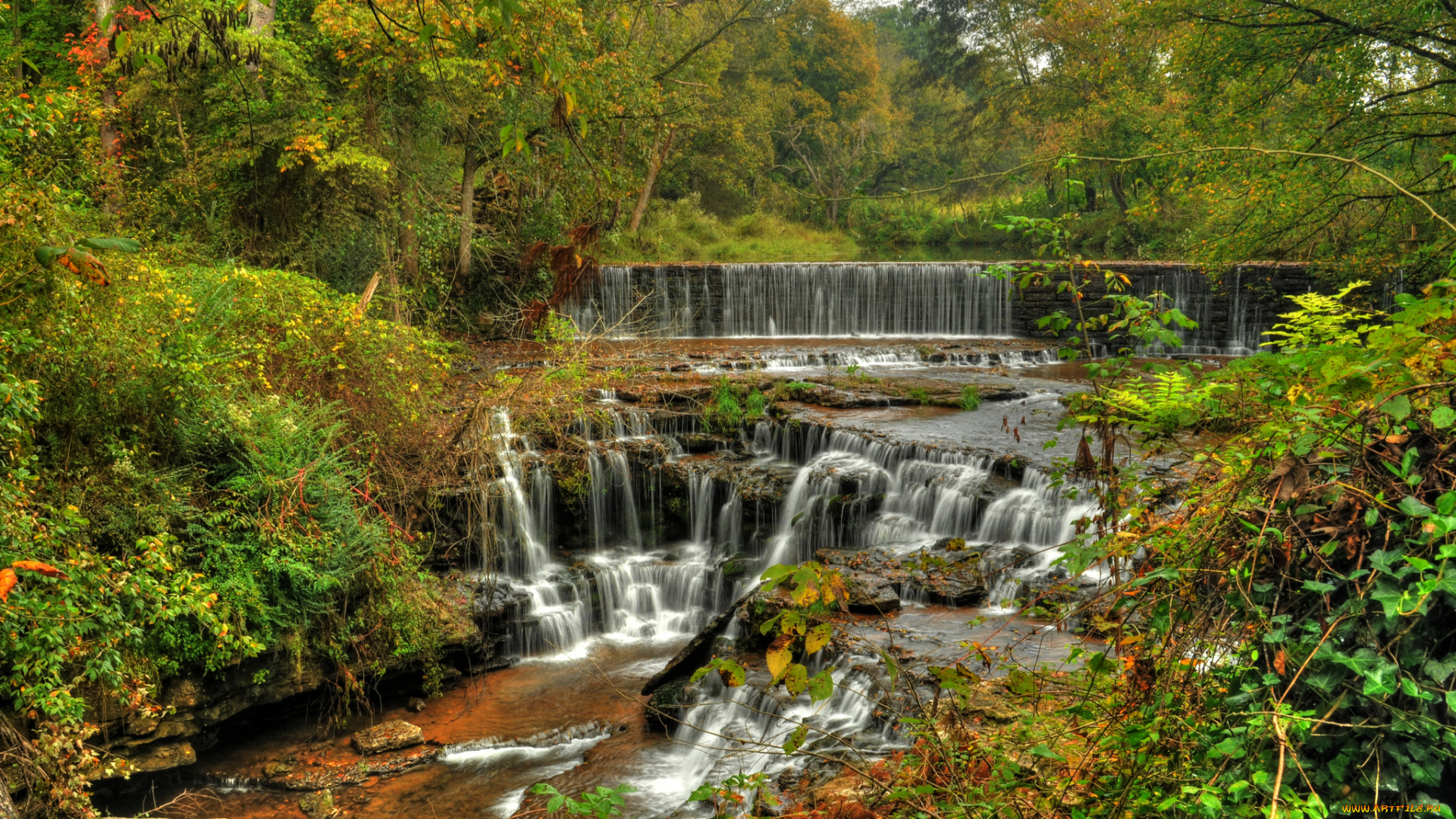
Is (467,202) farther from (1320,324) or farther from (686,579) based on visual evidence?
(1320,324)

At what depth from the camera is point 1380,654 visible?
2225 mm

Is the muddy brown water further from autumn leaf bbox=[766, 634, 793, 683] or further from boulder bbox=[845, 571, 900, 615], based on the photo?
autumn leaf bbox=[766, 634, 793, 683]

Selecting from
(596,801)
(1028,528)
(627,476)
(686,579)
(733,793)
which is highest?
(596,801)

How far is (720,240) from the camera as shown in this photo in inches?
1161

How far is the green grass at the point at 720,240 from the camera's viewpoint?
2670 centimetres

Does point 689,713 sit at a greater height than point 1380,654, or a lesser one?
lesser

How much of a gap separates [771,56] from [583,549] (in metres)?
28.7

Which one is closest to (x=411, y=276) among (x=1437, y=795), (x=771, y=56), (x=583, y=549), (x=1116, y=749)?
(x=583, y=549)

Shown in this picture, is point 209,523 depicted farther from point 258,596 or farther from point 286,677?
point 286,677

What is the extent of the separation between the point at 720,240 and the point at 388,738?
24223 millimetres

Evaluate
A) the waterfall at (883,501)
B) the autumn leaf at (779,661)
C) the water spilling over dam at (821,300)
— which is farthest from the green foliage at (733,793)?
the water spilling over dam at (821,300)

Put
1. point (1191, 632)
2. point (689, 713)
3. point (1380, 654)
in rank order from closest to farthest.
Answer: point (1380, 654) → point (1191, 632) → point (689, 713)

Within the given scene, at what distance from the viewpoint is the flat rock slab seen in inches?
264

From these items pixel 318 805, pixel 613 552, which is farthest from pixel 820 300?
pixel 318 805
